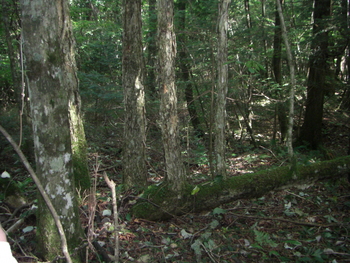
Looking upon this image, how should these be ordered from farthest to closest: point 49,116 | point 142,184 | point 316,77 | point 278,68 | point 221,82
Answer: point 278,68, point 316,77, point 142,184, point 221,82, point 49,116

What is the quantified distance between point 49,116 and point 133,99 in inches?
103

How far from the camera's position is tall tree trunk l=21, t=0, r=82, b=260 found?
2799 millimetres

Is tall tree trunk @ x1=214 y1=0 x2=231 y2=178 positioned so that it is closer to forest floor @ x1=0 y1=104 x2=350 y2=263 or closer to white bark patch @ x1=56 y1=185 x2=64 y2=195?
forest floor @ x1=0 y1=104 x2=350 y2=263

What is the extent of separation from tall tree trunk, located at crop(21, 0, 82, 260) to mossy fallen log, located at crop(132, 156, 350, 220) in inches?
→ 67.8

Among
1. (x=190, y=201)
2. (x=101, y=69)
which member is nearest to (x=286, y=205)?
(x=190, y=201)

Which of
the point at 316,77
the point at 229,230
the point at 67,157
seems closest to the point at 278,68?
the point at 316,77

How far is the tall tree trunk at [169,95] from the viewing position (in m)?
4.39

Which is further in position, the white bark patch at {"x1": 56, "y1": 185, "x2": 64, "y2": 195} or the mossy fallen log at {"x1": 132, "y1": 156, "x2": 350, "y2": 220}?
the mossy fallen log at {"x1": 132, "y1": 156, "x2": 350, "y2": 220}

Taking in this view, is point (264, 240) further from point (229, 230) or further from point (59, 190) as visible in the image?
point (59, 190)

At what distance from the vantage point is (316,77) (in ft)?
30.5

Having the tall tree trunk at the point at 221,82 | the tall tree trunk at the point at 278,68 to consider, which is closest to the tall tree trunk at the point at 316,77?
the tall tree trunk at the point at 278,68

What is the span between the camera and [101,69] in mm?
12156

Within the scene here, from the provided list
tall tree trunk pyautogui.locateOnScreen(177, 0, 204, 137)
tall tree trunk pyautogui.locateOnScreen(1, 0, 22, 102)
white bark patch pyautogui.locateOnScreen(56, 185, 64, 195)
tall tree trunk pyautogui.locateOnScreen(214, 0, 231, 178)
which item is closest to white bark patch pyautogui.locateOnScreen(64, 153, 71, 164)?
white bark patch pyautogui.locateOnScreen(56, 185, 64, 195)

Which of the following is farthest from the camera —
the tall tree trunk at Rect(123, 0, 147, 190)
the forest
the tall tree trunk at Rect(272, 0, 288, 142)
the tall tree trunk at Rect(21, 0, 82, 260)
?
the tall tree trunk at Rect(272, 0, 288, 142)
